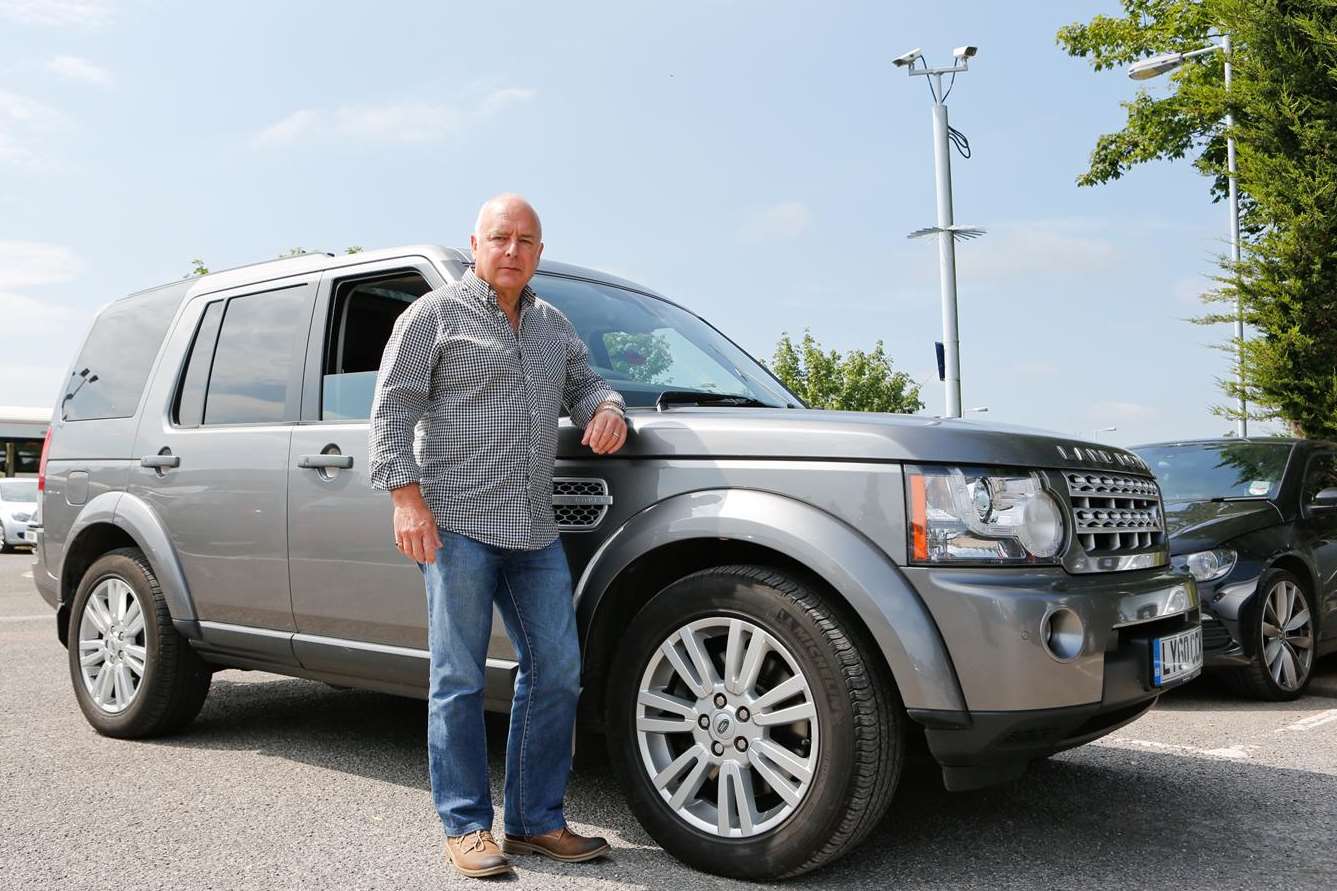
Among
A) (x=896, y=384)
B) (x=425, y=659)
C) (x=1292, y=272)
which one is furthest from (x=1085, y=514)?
(x=896, y=384)

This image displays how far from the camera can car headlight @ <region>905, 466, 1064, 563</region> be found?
3.08 metres

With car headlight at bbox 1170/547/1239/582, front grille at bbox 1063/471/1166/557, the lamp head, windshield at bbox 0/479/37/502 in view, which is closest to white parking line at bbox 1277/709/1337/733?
car headlight at bbox 1170/547/1239/582

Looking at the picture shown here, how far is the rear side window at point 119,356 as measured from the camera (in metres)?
5.28

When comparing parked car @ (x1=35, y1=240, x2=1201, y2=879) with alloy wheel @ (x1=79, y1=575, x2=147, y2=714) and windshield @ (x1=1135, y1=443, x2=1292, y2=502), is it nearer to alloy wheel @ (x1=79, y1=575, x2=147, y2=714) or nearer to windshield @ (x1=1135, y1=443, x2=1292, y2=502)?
alloy wheel @ (x1=79, y1=575, x2=147, y2=714)

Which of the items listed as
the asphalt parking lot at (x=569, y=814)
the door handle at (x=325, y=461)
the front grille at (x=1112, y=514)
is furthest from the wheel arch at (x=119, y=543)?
the front grille at (x=1112, y=514)

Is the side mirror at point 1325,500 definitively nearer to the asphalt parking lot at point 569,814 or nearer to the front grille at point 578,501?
the asphalt parking lot at point 569,814

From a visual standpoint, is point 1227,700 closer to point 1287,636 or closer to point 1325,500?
point 1287,636

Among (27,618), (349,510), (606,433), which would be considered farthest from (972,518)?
(27,618)

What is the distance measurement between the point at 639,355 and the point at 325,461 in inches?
46.3

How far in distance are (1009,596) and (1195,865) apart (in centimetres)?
117

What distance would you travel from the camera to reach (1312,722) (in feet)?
18.6

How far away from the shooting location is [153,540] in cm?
483

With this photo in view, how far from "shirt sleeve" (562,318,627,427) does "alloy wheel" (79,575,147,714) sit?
2483 millimetres

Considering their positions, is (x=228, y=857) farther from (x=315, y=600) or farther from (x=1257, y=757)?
(x=1257, y=757)
